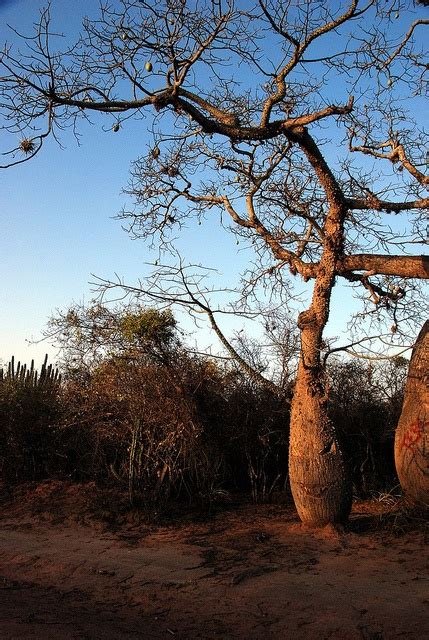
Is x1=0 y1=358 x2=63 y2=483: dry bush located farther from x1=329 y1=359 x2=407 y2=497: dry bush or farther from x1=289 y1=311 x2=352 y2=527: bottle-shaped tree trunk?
x1=329 y1=359 x2=407 y2=497: dry bush

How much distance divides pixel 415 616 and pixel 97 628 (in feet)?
7.68

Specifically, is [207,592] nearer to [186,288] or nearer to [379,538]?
[379,538]

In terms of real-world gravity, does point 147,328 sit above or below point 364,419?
above

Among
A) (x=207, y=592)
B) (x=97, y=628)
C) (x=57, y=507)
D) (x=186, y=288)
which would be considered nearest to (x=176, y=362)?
(x=186, y=288)

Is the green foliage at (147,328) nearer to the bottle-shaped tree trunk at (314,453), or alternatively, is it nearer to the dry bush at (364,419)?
the bottle-shaped tree trunk at (314,453)

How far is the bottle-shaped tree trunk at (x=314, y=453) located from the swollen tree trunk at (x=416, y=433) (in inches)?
33.2

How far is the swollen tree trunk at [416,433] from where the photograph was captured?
768cm

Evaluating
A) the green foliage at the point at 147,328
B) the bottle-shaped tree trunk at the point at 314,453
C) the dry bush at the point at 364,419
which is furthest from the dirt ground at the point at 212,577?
the green foliage at the point at 147,328

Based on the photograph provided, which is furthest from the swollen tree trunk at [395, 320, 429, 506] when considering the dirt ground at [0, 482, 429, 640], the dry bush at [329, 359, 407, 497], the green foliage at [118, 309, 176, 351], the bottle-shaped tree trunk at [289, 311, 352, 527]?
the green foliage at [118, 309, 176, 351]

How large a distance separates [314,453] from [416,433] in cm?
131

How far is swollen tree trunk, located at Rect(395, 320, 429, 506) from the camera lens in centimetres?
768

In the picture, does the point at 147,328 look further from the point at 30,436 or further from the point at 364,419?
the point at 364,419

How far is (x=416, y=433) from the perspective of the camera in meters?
7.80

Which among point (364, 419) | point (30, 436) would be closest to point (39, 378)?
point (30, 436)
